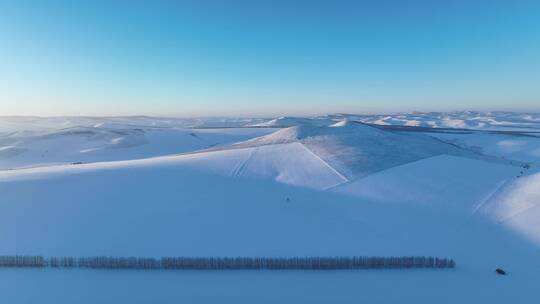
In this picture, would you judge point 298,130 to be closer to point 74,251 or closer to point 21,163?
point 74,251

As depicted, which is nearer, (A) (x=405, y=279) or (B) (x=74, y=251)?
(A) (x=405, y=279)

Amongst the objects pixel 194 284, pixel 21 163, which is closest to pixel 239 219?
pixel 194 284

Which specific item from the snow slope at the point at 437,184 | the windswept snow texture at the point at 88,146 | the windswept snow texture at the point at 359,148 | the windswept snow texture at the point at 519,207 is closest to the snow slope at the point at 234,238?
the windswept snow texture at the point at 519,207

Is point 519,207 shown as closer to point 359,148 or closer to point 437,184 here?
point 437,184

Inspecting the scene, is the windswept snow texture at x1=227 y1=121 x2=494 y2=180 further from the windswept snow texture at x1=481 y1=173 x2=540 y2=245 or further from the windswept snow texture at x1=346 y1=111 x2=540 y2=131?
the windswept snow texture at x1=346 y1=111 x2=540 y2=131

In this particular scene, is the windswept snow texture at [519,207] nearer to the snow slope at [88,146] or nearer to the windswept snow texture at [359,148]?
the windswept snow texture at [359,148]
